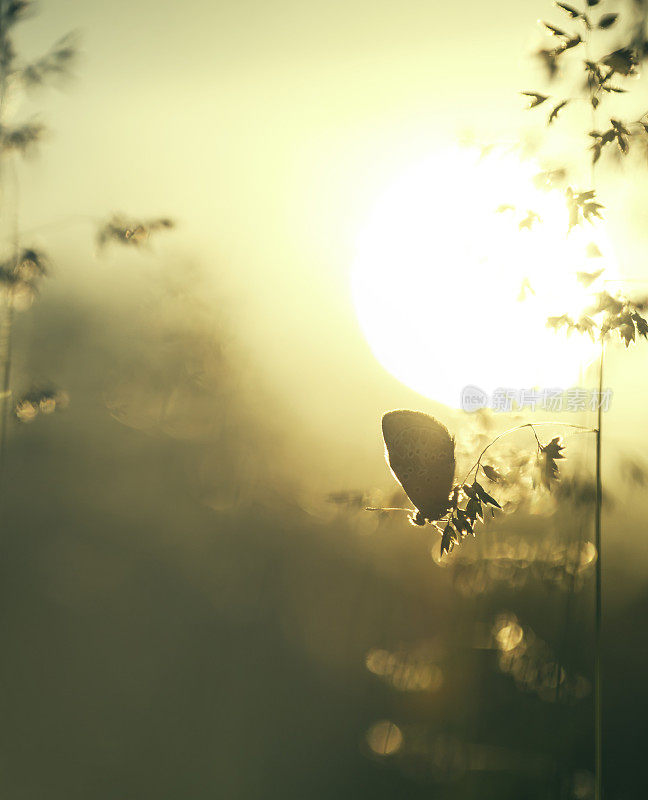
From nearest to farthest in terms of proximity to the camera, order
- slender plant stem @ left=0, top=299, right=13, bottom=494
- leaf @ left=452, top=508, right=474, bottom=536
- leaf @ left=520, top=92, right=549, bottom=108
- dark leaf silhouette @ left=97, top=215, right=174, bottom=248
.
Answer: leaf @ left=452, top=508, right=474, bottom=536, leaf @ left=520, top=92, right=549, bottom=108, dark leaf silhouette @ left=97, top=215, right=174, bottom=248, slender plant stem @ left=0, top=299, right=13, bottom=494

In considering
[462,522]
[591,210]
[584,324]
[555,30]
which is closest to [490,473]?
[462,522]

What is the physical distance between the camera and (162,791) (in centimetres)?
428

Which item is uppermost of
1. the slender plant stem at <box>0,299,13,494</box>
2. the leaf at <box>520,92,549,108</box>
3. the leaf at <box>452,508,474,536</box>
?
the leaf at <box>520,92,549,108</box>

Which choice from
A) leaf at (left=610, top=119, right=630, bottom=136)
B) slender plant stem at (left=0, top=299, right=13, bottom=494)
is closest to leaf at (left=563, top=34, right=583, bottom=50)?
leaf at (left=610, top=119, right=630, bottom=136)

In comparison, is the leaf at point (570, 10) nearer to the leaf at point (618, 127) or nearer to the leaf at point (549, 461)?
the leaf at point (618, 127)

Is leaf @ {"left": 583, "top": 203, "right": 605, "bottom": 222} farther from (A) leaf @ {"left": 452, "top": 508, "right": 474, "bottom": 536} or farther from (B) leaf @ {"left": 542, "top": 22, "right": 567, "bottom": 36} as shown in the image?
(A) leaf @ {"left": 452, "top": 508, "right": 474, "bottom": 536}

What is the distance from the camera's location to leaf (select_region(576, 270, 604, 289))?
5.87ft

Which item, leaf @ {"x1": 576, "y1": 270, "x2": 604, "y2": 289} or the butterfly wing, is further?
leaf @ {"x1": 576, "y1": 270, "x2": 604, "y2": 289}

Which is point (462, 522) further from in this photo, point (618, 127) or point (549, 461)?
point (618, 127)

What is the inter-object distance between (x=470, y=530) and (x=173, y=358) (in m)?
3.08

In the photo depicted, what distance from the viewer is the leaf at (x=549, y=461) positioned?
173 cm

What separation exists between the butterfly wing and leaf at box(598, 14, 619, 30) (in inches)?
41.2

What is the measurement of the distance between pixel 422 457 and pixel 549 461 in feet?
1.07

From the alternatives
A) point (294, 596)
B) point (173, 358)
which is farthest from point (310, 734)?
point (173, 358)
